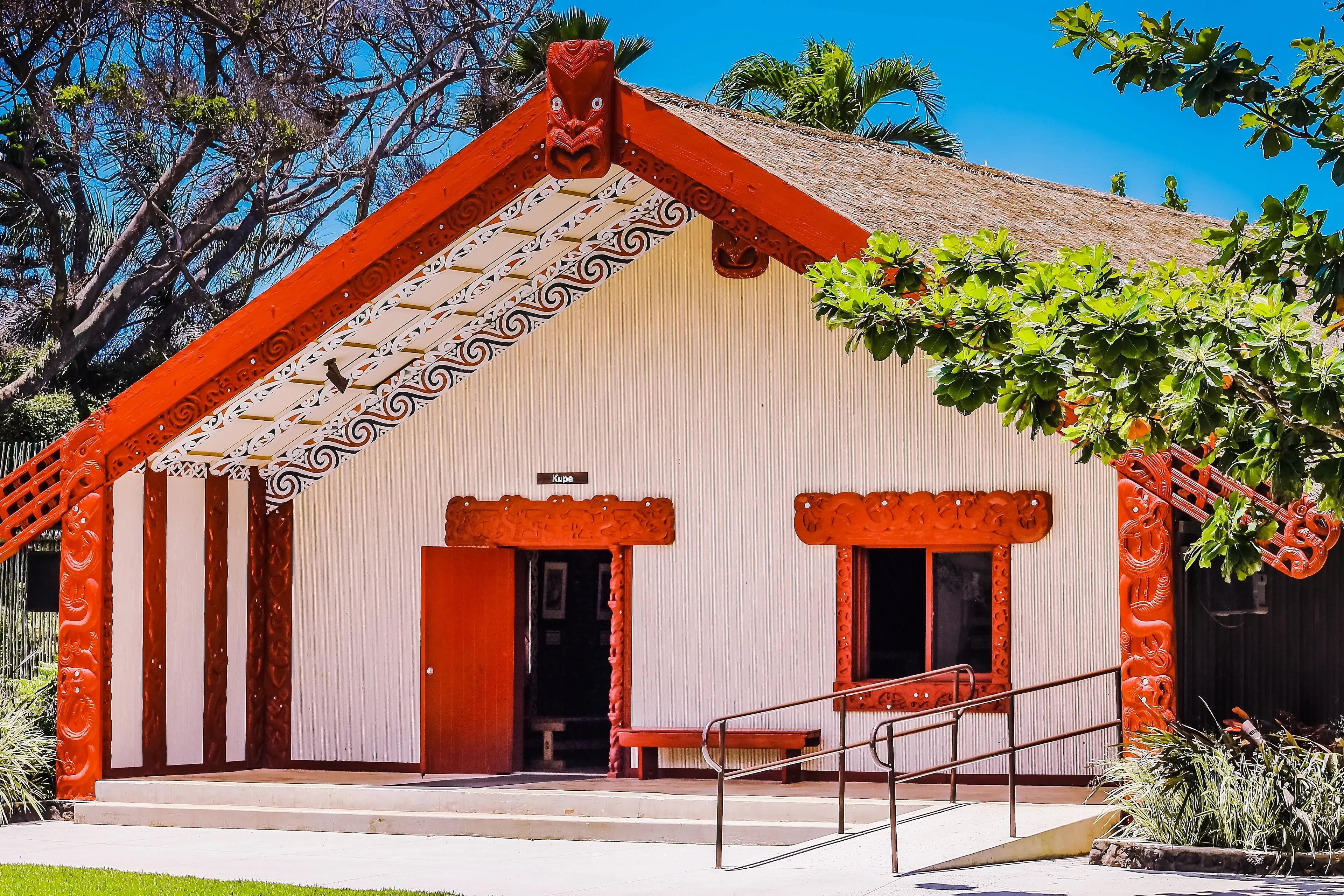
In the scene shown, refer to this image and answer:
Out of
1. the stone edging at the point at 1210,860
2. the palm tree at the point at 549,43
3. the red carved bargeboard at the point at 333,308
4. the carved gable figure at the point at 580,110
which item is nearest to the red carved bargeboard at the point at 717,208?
the carved gable figure at the point at 580,110

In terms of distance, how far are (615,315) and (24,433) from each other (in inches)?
646

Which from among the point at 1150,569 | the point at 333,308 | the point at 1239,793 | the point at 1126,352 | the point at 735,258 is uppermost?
the point at 735,258

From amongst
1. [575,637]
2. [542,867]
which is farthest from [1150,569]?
[575,637]

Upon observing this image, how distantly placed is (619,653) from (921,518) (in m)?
2.84

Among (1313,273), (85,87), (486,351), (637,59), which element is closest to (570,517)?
(486,351)

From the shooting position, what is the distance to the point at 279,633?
15.9m

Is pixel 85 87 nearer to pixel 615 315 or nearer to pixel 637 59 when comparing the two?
pixel 637 59

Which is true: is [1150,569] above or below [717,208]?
below

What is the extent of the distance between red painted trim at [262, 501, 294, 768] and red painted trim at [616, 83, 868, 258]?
547 cm

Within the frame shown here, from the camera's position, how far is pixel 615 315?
49.8 ft

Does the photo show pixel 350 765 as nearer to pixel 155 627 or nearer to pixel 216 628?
pixel 216 628

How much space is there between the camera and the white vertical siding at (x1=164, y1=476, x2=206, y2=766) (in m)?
14.9

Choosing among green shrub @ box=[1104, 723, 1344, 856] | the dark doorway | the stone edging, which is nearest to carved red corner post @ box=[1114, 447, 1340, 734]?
green shrub @ box=[1104, 723, 1344, 856]

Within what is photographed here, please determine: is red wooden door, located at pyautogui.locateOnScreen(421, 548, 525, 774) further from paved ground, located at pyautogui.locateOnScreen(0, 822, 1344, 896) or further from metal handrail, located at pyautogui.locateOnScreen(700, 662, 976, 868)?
paved ground, located at pyautogui.locateOnScreen(0, 822, 1344, 896)
